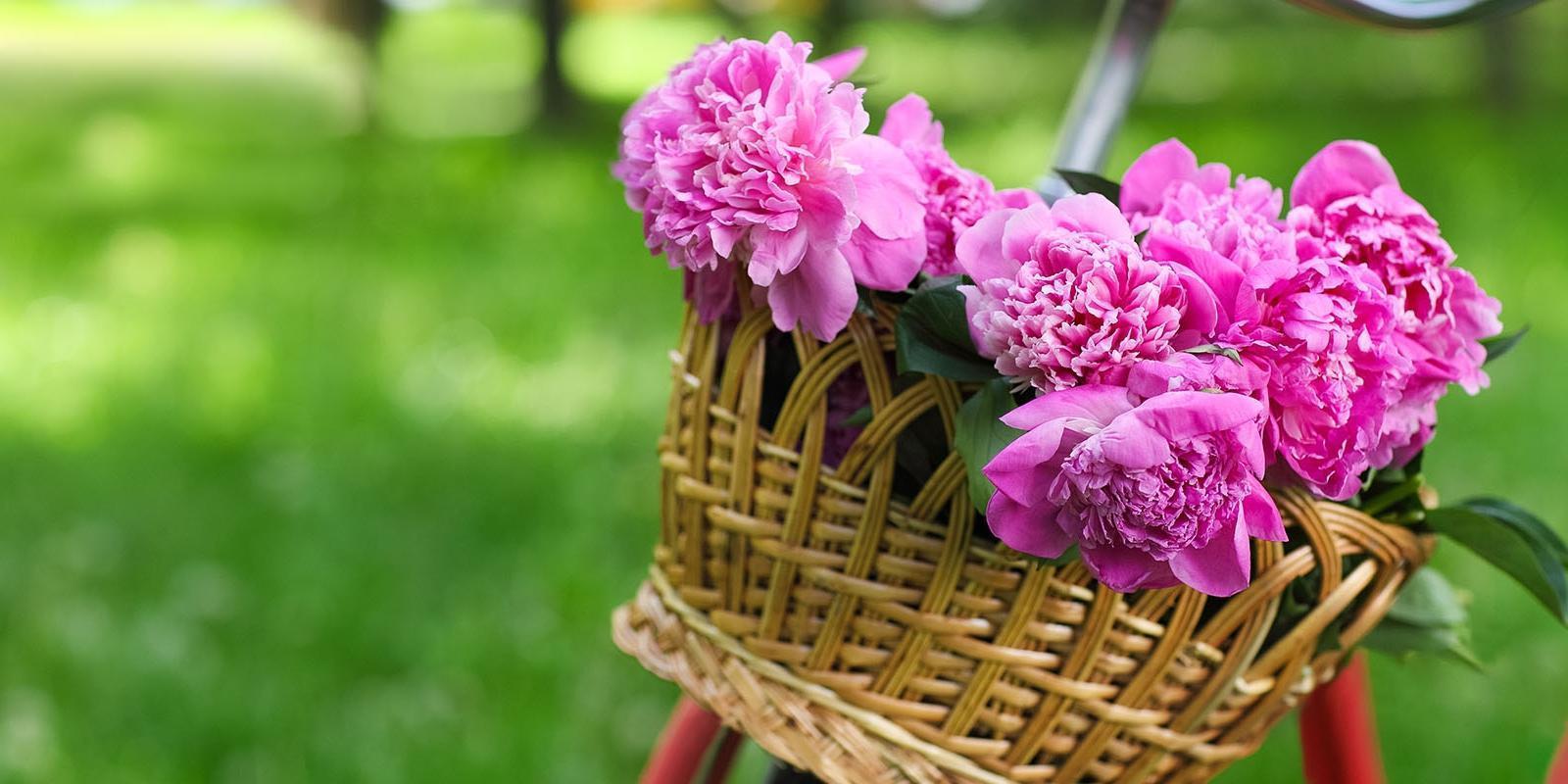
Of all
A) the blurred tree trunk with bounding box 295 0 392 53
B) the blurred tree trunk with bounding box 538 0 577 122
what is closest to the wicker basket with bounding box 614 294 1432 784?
the blurred tree trunk with bounding box 538 0 577 122

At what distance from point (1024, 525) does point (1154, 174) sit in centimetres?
20

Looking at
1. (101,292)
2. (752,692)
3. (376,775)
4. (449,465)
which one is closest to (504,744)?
(376,775)

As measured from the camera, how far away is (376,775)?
161 cm

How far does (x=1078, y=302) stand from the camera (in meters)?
0.59

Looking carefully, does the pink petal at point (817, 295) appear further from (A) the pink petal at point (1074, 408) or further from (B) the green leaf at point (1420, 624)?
(B) the green leaf at point (1420, 624)

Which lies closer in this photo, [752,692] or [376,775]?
[752,692]

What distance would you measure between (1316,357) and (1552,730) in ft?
4.47

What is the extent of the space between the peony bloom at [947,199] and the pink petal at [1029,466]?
0.13m

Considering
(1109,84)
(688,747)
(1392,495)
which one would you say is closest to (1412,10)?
(1109,84)

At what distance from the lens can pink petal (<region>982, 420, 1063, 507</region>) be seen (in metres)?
0.56

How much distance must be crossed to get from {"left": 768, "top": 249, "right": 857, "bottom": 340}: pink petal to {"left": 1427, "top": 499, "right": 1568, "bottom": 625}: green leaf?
301 mm

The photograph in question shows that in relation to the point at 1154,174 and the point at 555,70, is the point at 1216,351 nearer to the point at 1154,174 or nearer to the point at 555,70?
the point at 1154,174

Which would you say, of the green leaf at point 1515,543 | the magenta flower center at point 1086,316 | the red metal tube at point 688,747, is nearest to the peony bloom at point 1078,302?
the magenta flower center at point 1086,316

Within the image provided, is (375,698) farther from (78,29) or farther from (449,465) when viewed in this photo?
(78,29)
